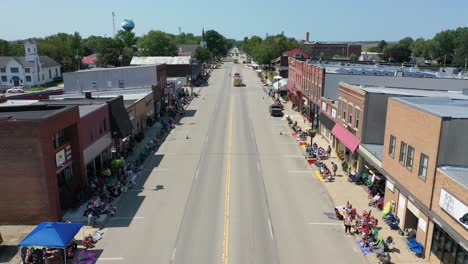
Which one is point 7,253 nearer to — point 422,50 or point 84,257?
point 84,257

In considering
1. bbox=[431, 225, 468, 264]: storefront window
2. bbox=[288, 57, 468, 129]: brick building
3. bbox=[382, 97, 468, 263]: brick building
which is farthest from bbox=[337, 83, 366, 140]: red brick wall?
bbox=[431, 225, 468, 264]: storefront window

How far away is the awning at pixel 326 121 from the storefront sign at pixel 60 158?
2649 cm

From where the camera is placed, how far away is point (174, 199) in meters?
28.2

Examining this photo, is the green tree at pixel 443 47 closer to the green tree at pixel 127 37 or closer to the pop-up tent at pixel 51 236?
the green tree at pixel 127 37

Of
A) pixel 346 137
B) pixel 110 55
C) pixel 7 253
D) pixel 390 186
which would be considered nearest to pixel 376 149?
pixel 390 186

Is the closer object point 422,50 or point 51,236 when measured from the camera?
point 51,236

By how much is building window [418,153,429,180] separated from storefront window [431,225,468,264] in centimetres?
270

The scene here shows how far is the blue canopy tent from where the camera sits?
1922cm

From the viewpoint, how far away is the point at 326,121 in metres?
44.6

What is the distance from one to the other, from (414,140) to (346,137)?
45.0 feet

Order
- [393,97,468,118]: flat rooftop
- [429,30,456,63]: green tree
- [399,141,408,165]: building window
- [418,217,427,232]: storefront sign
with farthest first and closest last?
[429,30,456,63]: green tree, [399,141,408,165]: building window, [393,97,468,118]: flat rooftop, [418,217,427,232]: storefront sign

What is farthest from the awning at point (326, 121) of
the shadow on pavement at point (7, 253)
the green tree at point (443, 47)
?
the green tree at point (443, 47)

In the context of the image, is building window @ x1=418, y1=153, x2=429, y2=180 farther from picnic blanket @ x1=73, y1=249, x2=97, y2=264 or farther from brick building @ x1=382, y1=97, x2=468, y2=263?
picnic blanket @ x1=73, y1=249, x2=97, y2=264

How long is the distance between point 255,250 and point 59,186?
13622 mm
